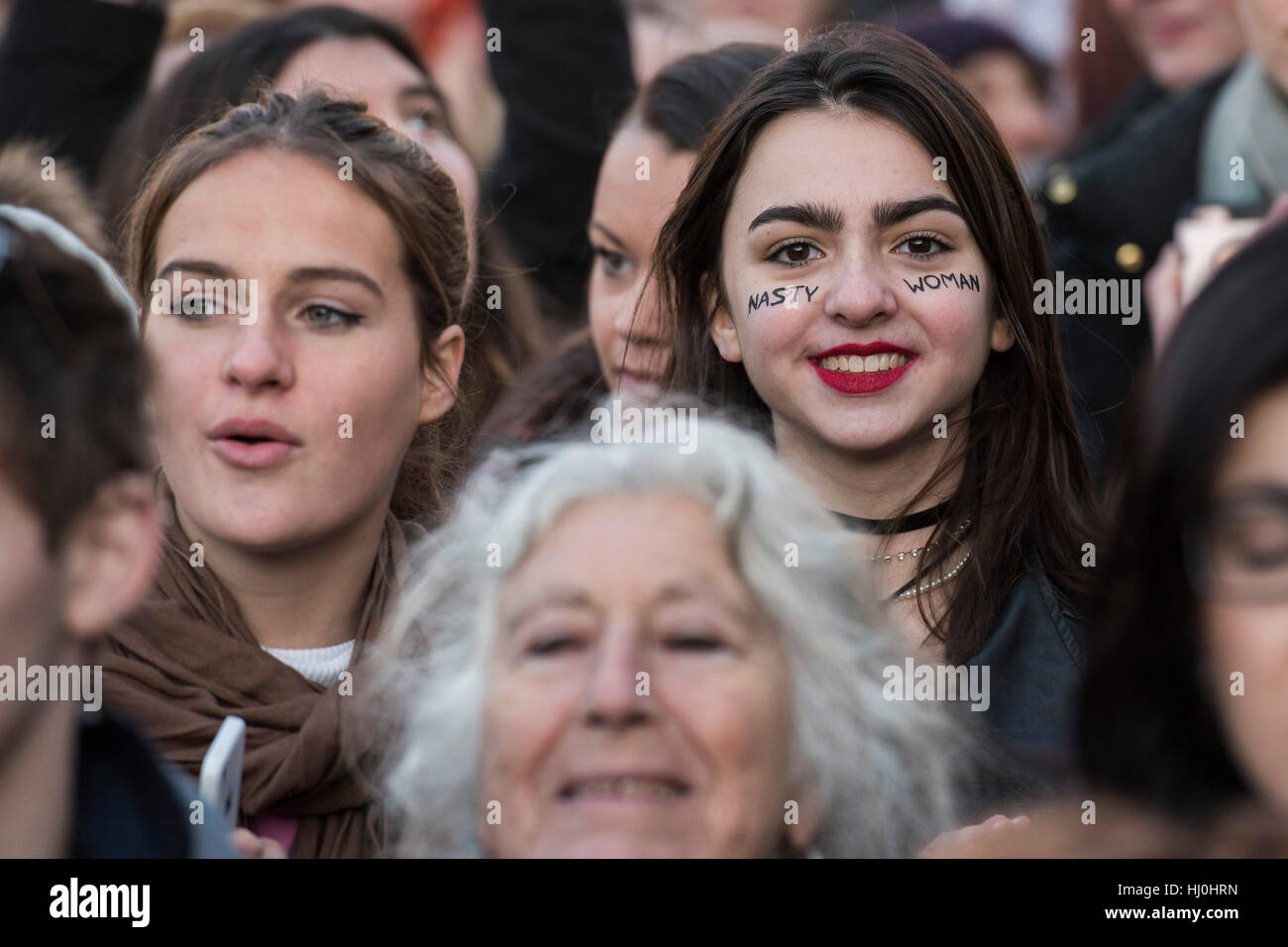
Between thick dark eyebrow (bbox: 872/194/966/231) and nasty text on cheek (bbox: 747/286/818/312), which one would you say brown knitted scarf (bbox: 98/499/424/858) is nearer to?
nasty text on cheek (bbox: 747/286/818/312)

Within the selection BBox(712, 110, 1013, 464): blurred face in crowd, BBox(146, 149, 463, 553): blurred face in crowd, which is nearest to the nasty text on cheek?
BBox(712, 110, 1013, 464): blurred face in crowd

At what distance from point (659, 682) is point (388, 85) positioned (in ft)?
7.61

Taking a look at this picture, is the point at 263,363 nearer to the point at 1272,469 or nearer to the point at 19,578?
the point at 19,578

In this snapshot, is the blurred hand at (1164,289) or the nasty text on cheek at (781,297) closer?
the nasty text on cheek at (781,297)

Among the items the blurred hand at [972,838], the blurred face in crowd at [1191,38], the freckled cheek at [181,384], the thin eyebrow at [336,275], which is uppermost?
the blurred face in crowd at [1191,38]

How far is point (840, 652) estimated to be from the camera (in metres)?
2.22

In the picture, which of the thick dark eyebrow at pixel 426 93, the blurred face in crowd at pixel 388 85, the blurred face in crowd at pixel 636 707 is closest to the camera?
the blurred face in crowd at pixel 636 707

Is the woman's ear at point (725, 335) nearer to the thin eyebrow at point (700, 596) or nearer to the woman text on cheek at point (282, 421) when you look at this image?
the woman text on cheek at point (282, 421)

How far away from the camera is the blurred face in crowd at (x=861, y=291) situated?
2957mm

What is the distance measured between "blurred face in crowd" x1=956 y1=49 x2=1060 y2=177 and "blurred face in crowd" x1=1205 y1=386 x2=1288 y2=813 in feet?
11.5

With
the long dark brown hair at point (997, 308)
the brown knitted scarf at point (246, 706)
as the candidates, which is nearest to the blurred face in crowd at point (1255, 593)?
the long dark brown hair at point (997, 308)

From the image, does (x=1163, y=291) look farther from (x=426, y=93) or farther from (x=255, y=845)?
(x=255, y=845)

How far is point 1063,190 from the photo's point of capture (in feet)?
13.1
